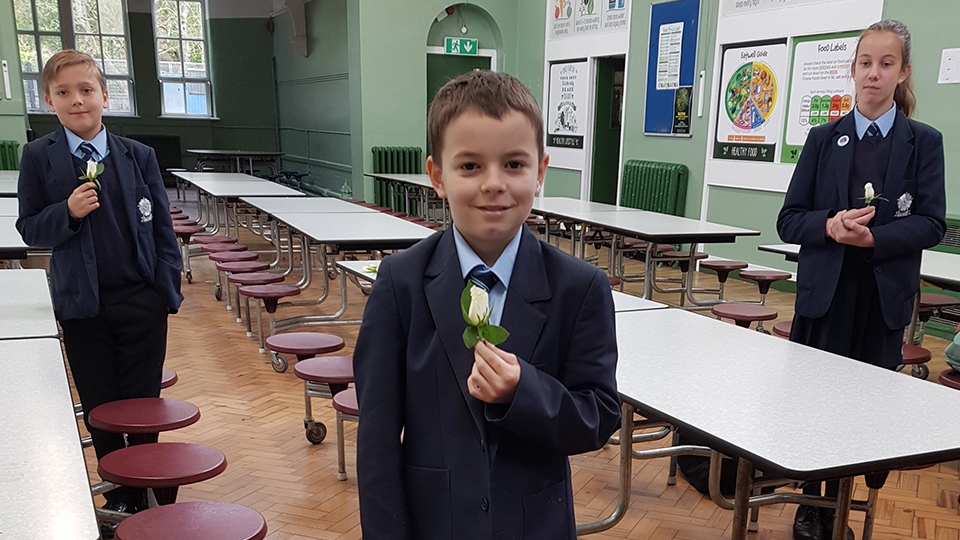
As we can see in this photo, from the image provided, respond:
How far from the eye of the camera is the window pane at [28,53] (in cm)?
1415

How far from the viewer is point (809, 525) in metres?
2.49

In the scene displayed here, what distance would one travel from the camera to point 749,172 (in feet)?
23.3

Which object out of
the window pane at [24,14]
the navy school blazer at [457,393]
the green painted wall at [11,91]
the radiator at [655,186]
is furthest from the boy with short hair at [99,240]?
the window pane at [24,14]

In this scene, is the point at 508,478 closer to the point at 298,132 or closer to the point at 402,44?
the point at 402,44

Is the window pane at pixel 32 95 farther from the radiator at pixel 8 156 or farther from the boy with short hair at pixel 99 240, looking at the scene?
the boy with short hair at pixel 99 240

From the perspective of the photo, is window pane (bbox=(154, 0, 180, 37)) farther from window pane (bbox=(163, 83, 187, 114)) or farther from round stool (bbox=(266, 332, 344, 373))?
round stool (bbox=(266, 332, 344, 373))

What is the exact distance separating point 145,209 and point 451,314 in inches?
65.7

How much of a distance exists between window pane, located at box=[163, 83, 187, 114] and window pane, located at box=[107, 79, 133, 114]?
0.67 meters

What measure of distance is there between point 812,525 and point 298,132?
13.5m

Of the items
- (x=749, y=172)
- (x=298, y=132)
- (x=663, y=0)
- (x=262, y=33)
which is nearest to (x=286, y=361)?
(x=749, y=172)

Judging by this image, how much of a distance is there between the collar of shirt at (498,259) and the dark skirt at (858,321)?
1.60m

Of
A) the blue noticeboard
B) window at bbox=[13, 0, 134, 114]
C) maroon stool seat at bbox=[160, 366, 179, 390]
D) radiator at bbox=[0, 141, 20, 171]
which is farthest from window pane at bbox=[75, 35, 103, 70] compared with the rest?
maroon stool seat at bbox=[160, 366, 179, 390]

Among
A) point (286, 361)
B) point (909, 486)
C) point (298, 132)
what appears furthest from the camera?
point (298, 132)

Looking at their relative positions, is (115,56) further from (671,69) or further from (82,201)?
(82,201)
